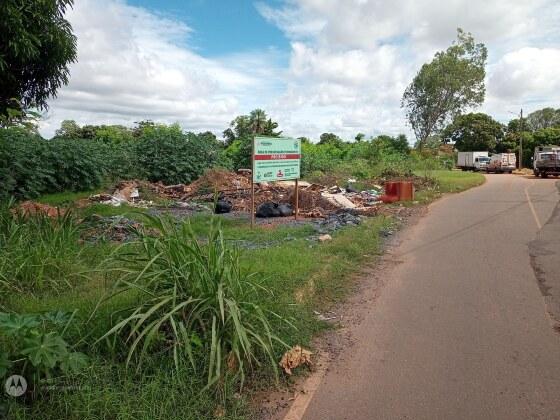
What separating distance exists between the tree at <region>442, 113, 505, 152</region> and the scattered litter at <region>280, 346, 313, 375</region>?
68236mm

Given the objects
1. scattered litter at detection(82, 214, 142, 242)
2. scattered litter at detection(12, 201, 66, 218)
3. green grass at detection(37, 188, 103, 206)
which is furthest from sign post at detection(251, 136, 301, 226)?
green grass at detection(37, 188, 103, 206)

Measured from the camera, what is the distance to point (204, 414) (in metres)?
3.26

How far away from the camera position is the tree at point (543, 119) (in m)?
83.2

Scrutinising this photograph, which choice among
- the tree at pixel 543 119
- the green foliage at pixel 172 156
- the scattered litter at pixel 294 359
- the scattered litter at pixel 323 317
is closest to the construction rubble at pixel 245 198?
the green foliage at pixel 172 156

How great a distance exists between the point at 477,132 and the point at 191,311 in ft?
237

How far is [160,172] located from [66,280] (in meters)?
15.8

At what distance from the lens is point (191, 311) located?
3.85 meters

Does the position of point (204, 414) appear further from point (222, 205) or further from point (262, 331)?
point (222, 205)

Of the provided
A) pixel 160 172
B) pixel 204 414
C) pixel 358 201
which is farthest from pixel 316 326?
pixel 160 172

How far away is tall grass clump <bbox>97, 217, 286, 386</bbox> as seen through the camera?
3564mm

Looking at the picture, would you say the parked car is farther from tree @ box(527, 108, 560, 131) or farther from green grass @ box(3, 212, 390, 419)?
tree @ box(527, 108, 560, 131)

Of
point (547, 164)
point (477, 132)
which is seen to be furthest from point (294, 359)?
point (477, 132)

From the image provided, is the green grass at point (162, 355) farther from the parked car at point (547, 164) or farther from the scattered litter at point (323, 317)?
the parked car at point (547, 164)

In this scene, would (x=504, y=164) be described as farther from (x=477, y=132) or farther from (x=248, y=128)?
(x=248, y=128)
